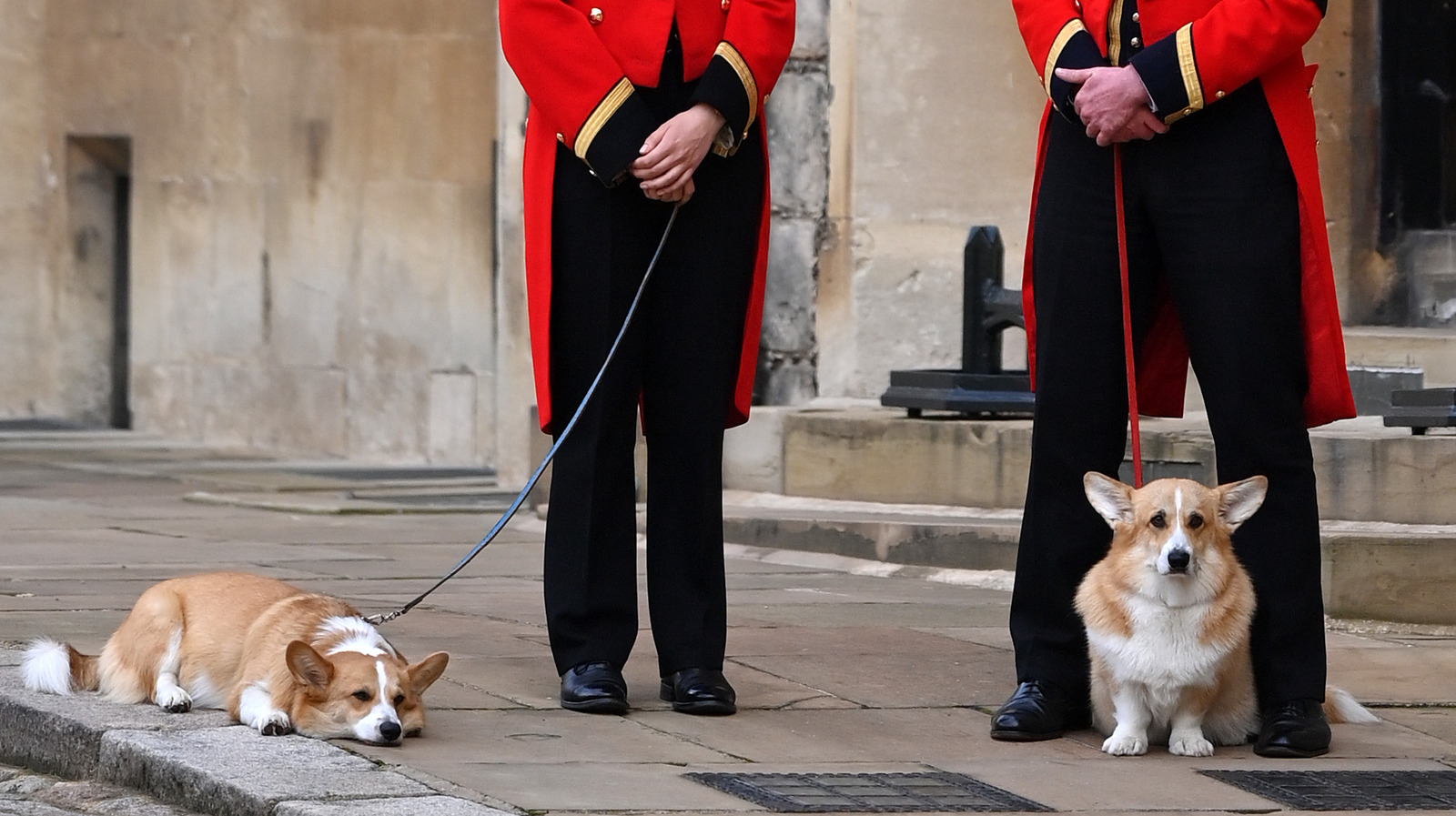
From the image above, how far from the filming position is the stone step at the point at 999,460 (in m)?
6.16

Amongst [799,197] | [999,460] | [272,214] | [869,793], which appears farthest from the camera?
[272,214]

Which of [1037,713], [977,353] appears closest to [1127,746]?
[1037,713]

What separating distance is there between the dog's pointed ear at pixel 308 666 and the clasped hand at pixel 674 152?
1057mm

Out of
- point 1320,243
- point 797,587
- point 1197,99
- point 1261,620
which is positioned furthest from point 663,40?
point 797,587

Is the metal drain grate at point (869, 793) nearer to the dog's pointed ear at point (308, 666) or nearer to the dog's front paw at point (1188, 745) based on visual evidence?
the dog's front paw at point (1188, 745)

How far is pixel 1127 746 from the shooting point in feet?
13.2

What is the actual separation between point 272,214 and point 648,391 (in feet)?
29.3

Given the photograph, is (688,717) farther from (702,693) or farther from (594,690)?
(594,690)

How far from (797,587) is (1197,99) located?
2.89 meters

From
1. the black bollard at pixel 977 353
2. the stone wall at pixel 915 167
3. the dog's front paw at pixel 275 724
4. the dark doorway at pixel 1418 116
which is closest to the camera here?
the dog's front paw at pixel 275 724

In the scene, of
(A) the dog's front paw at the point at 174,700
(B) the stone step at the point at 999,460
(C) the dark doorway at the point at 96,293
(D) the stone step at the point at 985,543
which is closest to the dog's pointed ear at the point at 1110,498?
(A) the dog's front paw at the point at 174,700

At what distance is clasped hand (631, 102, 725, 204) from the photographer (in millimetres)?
4172

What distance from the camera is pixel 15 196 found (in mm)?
14641

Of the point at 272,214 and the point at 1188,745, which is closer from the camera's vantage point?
the point at 1188,745
